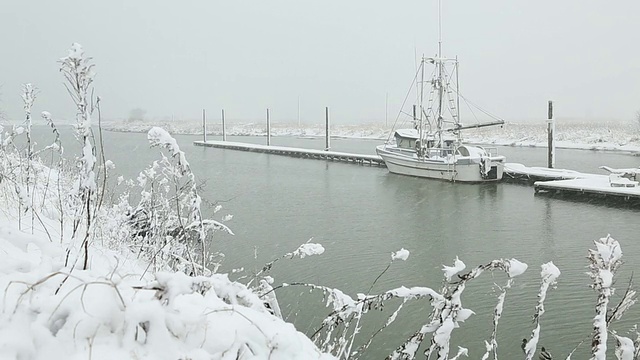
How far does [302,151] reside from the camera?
38.6 m

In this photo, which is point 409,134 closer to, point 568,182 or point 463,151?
point 463,151

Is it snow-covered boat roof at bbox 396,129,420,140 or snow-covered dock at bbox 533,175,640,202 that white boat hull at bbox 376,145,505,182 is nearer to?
snow-covered boat roof at bbox 396,129,420,140

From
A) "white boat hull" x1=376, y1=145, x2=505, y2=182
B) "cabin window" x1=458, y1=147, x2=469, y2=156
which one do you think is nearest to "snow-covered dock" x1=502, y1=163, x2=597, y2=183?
"white boat hull" x1=376, y1=145, x2=505, y2=182

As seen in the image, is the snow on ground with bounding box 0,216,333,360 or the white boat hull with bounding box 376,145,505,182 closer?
the snow on ground with bounding box 0,216,333,360

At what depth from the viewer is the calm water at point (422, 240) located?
7172 millimetres

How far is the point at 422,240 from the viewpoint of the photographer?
12.3 metres

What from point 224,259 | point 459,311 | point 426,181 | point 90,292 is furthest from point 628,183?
point 90,292

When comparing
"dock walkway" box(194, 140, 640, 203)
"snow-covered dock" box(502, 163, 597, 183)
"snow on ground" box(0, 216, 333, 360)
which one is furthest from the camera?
"snow-covered dock" box(502, 163, 597, 183)

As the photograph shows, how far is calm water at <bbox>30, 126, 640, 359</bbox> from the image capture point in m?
7.17

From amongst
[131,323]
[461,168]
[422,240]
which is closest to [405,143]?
[461,168]

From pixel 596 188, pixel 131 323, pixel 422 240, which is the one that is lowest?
pixel 422 240

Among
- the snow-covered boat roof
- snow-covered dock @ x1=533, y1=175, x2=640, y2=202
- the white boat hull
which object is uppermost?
the snow-covered boat roof

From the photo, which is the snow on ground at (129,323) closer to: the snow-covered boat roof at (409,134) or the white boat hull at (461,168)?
the white boat hull at (461,168)

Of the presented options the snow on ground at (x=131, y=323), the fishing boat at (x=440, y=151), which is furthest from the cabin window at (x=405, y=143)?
the snow on ground at (x=131, y=323)
